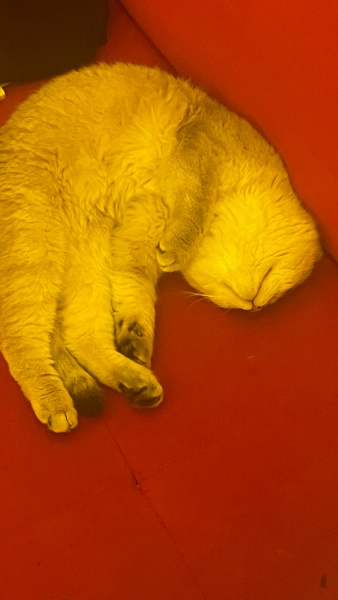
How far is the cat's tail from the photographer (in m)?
1.28

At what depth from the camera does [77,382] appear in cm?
134

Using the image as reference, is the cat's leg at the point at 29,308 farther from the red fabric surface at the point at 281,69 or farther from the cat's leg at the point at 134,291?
the red fabric surface at the point at 281,69

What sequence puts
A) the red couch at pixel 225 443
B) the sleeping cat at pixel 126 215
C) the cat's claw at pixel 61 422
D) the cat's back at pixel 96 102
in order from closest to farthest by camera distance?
the red couch at pixel 225 443, the cat's claw at pixel 61 422, the sleeping cat at pixel 126 215, the cat's back at pixel 96 102

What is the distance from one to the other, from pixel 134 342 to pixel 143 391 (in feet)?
0.53

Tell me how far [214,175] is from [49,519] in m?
0.88

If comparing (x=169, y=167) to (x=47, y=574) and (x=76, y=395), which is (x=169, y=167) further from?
(x=47, y=574)

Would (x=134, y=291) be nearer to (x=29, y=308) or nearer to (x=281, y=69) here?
(x=29, y=308)

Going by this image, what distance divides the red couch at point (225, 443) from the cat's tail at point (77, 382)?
0.13ft

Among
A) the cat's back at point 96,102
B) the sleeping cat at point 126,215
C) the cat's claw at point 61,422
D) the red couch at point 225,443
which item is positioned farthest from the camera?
the cat's back at point 96,102

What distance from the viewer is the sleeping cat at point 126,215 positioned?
1.36m

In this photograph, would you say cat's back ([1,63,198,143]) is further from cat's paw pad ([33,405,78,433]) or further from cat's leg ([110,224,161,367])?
cat's paw pad ([33,405,78,433])

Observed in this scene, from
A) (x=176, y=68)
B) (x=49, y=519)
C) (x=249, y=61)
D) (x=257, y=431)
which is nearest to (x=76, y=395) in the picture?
(x=49, y=519)

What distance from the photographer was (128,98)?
1510 mm

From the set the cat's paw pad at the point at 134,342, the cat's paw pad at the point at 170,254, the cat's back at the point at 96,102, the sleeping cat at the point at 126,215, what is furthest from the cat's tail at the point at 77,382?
the cat's back at the point at 96,102
